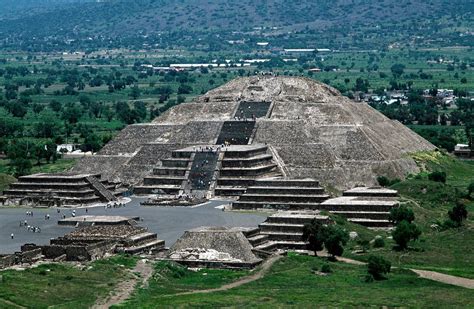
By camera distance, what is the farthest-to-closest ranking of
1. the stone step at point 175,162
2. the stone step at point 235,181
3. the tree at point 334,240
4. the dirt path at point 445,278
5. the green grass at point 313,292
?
1. the stone step at point 175,162
2. the stone step at point 235,181
3. the tree at point 334,240
4. the dirt path at point 445,278
5. the green grass at point 313,292

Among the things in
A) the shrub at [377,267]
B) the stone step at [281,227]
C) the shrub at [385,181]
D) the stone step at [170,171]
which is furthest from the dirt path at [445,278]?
the stone step at [170,171]

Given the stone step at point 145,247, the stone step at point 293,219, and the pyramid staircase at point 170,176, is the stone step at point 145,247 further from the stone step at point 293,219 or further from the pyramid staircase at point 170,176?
the pyramid staircase at point 170,176

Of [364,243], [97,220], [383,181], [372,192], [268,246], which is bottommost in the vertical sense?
[383,181]

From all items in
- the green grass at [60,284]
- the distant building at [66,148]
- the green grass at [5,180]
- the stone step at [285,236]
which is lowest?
the distant building at [66,148]

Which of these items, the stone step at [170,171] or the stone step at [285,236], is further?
the stone step at [170,171]

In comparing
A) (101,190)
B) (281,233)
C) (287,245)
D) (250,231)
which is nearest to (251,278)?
(250,231)

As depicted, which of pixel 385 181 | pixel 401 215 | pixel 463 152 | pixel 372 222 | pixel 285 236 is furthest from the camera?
pixel 463 152

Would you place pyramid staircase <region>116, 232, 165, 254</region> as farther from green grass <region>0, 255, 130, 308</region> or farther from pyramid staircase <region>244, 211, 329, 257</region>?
pyramid staircase <region>244, 211, 329, 257</region>

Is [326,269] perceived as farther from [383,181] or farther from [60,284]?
[383,181]
